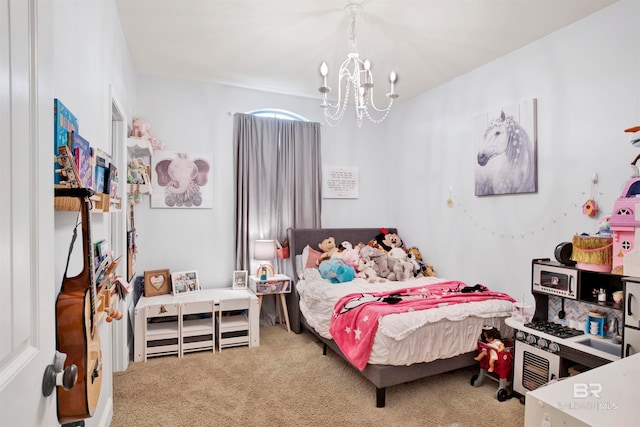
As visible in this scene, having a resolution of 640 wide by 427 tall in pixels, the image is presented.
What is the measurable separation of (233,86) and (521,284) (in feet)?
11.8

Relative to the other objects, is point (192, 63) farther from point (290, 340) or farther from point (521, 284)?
point (521, 284)

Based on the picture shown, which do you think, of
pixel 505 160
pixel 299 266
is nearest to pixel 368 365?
pixel 299 266

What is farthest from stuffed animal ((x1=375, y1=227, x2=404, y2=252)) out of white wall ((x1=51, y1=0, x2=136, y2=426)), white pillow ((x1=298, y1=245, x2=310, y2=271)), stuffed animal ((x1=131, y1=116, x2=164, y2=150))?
white wall ((x1=51, y1=0, x2=136, y2=426))

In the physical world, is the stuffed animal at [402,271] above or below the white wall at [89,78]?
below

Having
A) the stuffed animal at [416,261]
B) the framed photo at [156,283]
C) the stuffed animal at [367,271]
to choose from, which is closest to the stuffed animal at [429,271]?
the stuffed animal at [416,261]

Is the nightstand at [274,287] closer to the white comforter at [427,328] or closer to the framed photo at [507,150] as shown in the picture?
the white comforter at [427,328]

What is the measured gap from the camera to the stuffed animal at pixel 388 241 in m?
4.36

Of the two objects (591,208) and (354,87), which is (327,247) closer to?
(354,87)

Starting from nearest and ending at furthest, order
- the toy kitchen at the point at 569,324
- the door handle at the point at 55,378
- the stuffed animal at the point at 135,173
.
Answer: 1. the door handle at the point at 55,378
2. the toy kitchen at the point at 569,324
3. the stuffed animal at the point at 135,173

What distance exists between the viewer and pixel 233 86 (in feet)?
13.5

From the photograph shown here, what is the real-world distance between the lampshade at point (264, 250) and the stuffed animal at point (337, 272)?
0.62 m

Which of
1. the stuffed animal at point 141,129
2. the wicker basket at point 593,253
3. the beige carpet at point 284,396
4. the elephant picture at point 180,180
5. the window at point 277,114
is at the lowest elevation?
the beige carpet at point 284,396

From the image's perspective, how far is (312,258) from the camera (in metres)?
4.02

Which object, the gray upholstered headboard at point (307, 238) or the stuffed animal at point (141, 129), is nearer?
the stuffed animal at point (141, 129)
